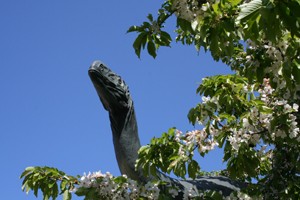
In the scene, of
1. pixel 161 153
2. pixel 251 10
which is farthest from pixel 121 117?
pixel 251 10

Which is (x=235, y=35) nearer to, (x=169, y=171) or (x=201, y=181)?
(x=169, y=171)

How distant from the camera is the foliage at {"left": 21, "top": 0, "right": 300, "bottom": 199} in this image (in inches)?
103

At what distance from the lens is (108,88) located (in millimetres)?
4152

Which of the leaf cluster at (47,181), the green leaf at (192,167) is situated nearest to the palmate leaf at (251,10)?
the green leaf at (192,167)

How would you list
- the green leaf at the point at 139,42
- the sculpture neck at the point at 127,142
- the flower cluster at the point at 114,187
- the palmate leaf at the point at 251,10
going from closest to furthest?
the palmate leaf at the point at 251,10 < the green leaf at the point at 139,42 < the flower cluster at the point at 114,187 < the sculpture neck at the point at 127,142

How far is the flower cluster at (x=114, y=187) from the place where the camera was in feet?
11.1

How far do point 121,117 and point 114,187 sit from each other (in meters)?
0.96

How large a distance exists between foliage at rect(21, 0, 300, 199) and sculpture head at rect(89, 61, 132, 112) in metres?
0.63

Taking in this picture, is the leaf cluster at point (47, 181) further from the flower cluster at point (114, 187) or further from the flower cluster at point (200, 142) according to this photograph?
the flower cluster at point (200, 142)

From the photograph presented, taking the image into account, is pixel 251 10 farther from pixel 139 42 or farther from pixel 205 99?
pixel 205 99

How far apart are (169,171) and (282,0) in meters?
1.82

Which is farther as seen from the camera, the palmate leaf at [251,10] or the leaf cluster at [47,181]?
the leaf cluster at [47,181]

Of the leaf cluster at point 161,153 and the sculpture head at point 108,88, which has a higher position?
the sculpture head at point 108,88

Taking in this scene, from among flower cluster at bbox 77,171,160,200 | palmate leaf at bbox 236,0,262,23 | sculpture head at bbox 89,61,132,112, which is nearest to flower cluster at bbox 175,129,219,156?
flower cluster at bbox 77,171,160,200
